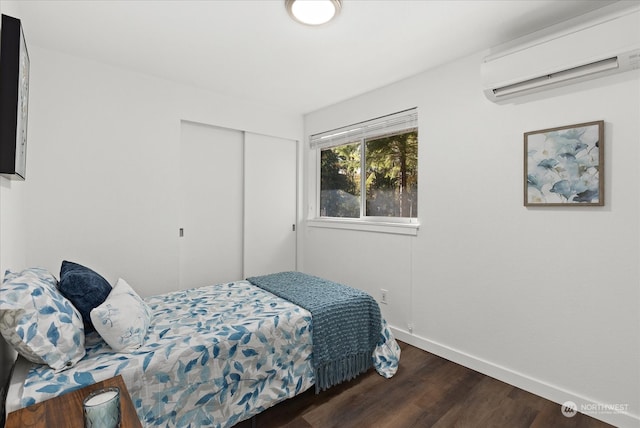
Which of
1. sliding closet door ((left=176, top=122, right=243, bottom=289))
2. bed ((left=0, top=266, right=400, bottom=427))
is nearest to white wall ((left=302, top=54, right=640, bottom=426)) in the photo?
bed ((left=0, top=266, right=400, bottom=427))

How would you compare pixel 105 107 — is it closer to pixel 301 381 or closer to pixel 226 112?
pixel 226 112

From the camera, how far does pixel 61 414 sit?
106 centimetres

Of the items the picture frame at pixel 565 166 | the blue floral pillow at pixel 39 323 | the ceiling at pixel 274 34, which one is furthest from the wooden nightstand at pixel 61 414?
the picture frame at pixel 565 166

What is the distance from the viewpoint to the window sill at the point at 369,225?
117 inches

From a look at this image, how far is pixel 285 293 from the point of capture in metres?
2.44

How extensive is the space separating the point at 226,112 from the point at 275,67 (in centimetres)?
98

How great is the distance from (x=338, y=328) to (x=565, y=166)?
1825 millimetres

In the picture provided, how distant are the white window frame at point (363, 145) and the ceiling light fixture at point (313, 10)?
133cm

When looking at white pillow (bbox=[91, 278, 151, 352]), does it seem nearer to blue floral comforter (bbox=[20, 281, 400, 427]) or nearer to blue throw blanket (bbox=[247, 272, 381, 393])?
blue floral comforter (bbox=[20, 281, 400, 427])

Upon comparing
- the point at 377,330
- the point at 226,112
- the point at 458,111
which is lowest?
the point at 377,330

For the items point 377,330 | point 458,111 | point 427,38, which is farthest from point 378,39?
point 377,330

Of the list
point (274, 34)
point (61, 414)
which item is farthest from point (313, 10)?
point (61, 414)

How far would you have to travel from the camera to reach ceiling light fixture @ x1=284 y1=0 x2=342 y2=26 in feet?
6.08

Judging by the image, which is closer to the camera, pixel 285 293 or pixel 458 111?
pixel 285 293
